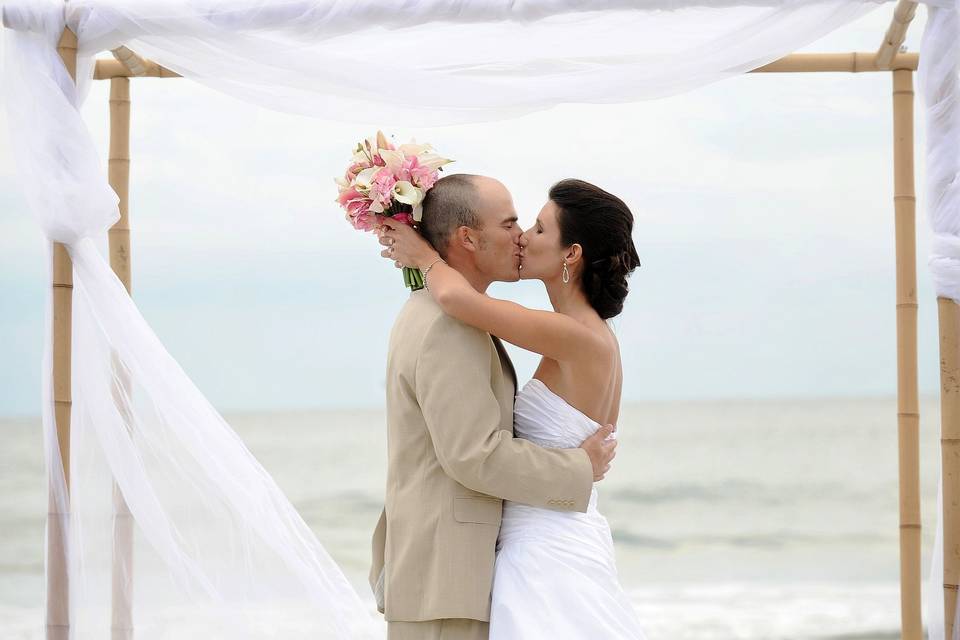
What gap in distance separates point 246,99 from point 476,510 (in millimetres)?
1316

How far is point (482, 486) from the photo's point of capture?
8.13ft

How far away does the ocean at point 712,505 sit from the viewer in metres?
10.5

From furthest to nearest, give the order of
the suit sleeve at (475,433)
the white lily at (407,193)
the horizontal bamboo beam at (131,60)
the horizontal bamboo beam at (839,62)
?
the horizontal bamboo beam at (839,62) → the horizontal bamboo beam at (131,60) → the white lily at (407,193) → the suit sleeve at (475,433)

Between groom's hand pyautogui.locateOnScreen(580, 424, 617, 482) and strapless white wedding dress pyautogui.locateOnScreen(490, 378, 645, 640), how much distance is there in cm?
3

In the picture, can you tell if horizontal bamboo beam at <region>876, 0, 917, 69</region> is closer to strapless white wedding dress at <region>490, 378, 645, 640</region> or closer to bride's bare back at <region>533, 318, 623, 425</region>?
bride's bare back at <region>533, 318, 623, 425</region>

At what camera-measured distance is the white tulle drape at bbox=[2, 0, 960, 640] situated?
2.91 meters

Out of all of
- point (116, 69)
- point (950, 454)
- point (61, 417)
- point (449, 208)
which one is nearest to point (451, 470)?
point (449, 208)

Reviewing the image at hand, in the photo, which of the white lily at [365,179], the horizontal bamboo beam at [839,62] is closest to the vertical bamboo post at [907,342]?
the horizontal bamboo beam at [839,62]

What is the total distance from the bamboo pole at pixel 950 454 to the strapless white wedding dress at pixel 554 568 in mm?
916

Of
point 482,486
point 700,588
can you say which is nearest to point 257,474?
point 482,486

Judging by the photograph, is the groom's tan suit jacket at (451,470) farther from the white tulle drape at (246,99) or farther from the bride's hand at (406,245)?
the white tulle drape at (246,99)

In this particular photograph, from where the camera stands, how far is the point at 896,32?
335 centimetres

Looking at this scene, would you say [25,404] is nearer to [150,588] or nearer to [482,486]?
[150,588]

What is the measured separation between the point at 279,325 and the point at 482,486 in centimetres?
1585
